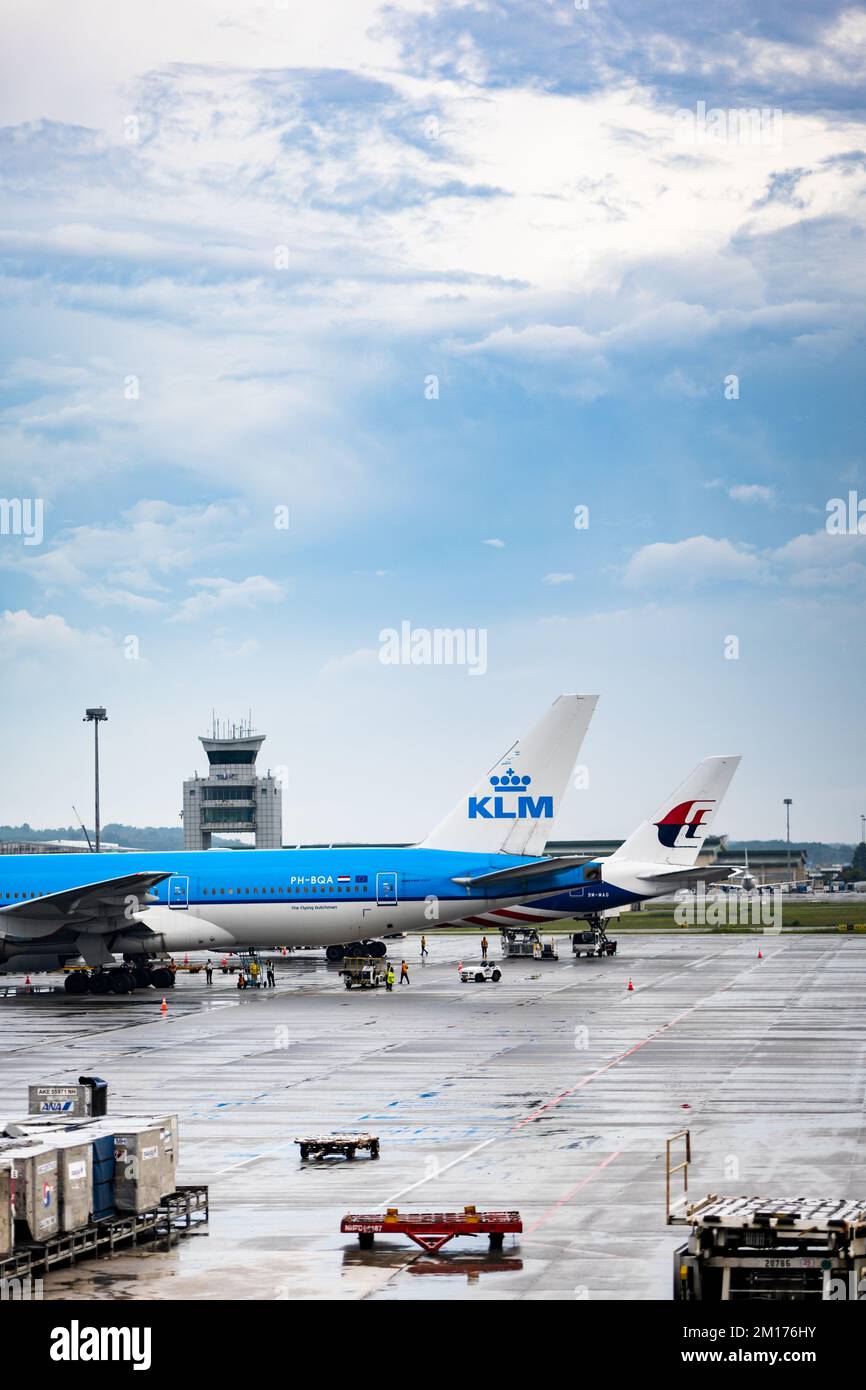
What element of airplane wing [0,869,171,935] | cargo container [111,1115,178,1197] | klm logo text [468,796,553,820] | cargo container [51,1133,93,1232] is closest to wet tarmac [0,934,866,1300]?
cargo container [51,1133,93,1232]

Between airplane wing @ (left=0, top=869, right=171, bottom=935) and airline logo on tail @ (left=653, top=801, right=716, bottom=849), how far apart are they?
30.8 metres

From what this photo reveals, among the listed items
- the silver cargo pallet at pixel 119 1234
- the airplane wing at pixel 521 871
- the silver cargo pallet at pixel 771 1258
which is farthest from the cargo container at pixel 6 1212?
the airplane wing at pixel 521 871

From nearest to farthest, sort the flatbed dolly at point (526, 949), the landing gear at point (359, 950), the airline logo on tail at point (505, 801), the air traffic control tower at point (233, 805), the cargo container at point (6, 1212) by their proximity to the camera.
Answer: the cargo container at point (6, 1212) → the airline logo on tail at point (505, 801) → the landing gear at point (359, 950) → the flatbed dolly at point (526, 949) → the air traffic control tower at point (233, 805)

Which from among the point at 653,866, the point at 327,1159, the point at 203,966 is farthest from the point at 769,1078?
the point at 203,966

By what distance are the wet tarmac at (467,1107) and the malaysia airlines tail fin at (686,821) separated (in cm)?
1821

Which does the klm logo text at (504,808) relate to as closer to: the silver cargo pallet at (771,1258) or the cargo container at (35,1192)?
the cargo container at (35,1192)

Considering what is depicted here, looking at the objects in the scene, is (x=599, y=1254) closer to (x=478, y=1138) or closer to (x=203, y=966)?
(x=478, y=1138)

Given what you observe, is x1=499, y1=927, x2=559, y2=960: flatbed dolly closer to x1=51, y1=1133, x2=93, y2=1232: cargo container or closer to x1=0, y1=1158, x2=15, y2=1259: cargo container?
x1=51, y1=1133, x2=93, y2=1232: cargo container

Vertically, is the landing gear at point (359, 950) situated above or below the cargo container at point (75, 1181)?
below

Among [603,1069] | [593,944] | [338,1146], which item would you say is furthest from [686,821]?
[338,1146]

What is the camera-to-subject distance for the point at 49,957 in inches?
2891

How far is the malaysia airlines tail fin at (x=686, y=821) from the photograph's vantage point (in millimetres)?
90062

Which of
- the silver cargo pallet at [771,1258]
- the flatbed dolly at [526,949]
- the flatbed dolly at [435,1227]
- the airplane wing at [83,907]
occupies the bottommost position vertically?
the flatbed dolly at [526,949]
